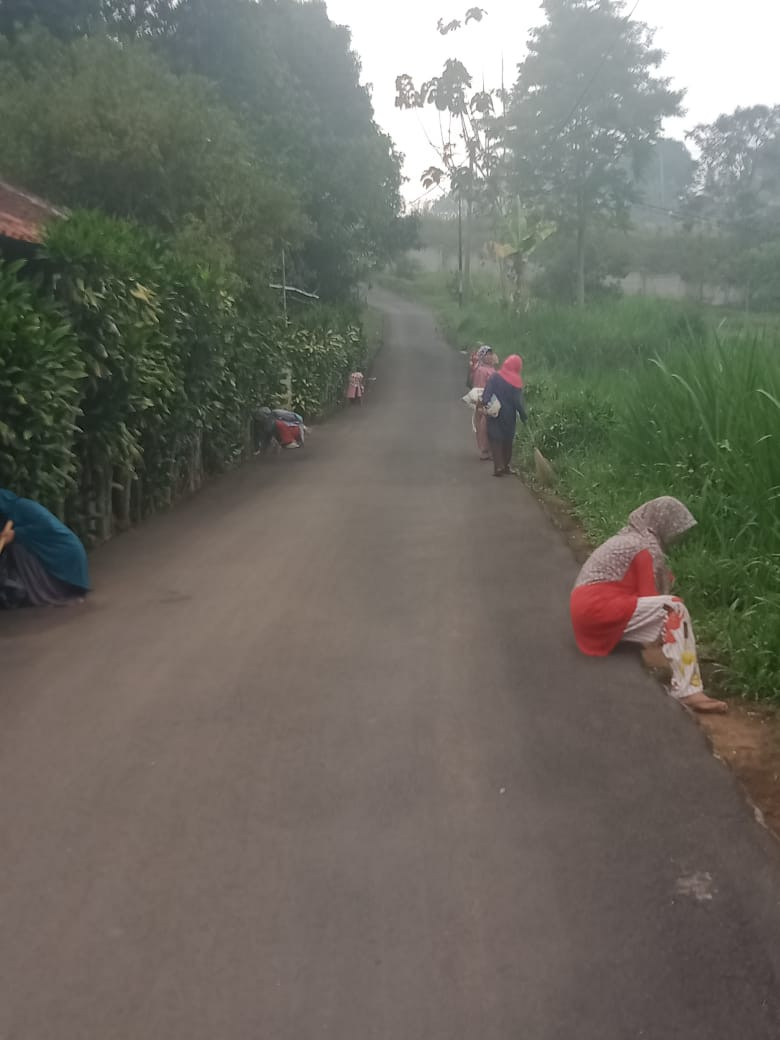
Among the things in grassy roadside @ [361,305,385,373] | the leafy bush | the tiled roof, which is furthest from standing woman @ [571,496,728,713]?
grassy roadside @ [361,305,385,373]

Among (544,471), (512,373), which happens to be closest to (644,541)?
(544,471)

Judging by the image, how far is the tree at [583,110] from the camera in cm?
4119

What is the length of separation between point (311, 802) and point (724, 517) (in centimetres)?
453

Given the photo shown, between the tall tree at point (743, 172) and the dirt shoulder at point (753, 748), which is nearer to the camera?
the dirt shoulder at point (753, 748)

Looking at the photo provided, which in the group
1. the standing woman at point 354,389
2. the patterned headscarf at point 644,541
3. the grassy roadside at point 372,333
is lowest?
the standing woman at point 354,389

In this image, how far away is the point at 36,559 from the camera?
25.8 feet

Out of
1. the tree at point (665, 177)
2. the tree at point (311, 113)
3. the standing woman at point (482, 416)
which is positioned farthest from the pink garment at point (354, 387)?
the tree at point (665, 177)

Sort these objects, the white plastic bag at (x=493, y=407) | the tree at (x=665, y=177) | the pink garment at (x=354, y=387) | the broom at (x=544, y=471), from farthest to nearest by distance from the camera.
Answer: the tree at (x=665, y=177) < the pink garment at (x=354, y=387) < the white plastic bag at (x=493, y=407) < the broom at (x=544, y=471)

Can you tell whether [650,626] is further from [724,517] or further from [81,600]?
[81,600]

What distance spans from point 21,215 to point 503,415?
687 centimetres

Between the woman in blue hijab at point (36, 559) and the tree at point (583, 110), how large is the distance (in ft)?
120

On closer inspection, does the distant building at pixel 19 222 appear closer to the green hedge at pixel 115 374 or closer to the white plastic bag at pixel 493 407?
the green hedge at pixel 115 374

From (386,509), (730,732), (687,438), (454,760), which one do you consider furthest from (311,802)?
(386,509)

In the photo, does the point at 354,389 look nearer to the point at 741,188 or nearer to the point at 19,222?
the point at 741,188
